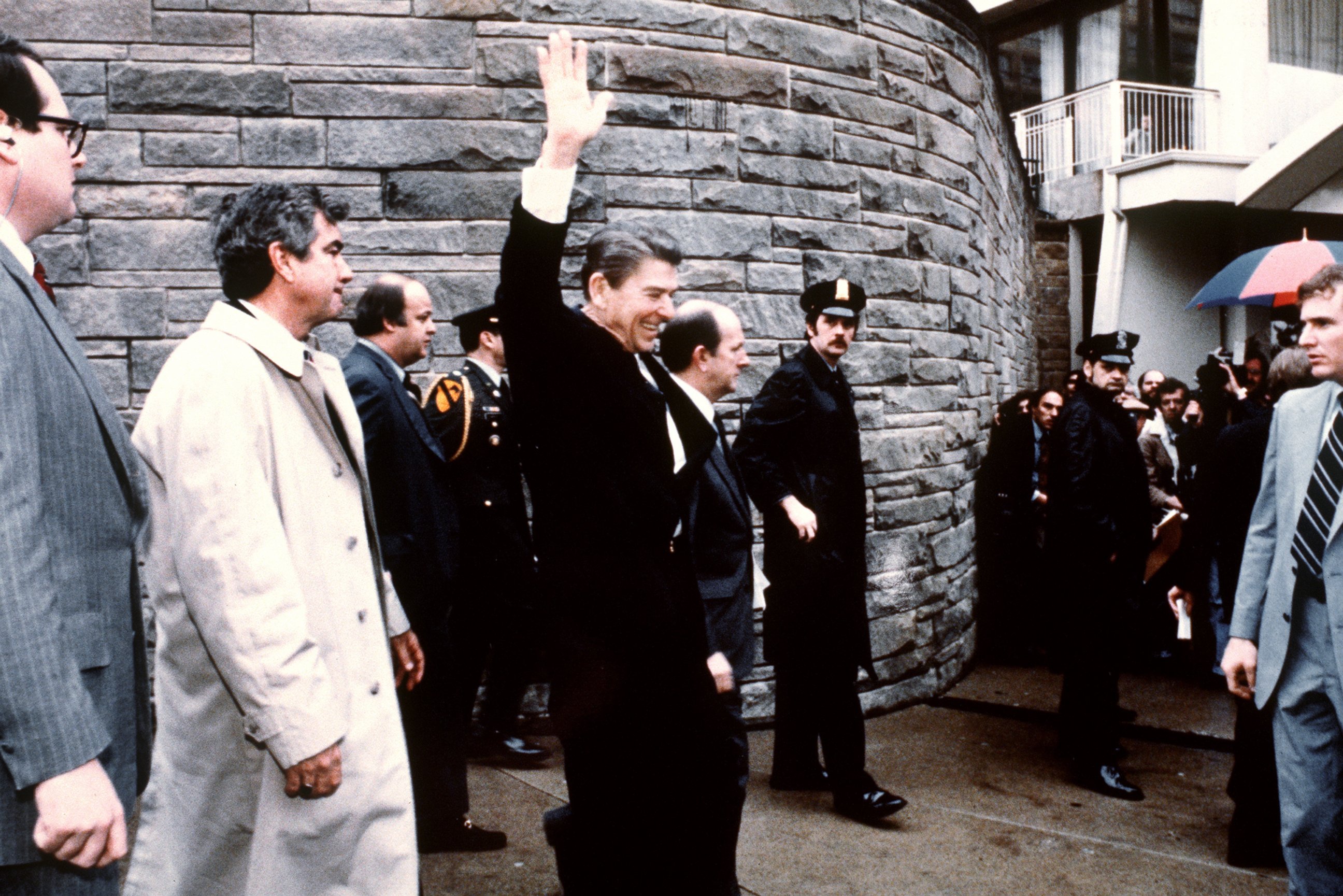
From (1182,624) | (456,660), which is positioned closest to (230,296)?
(456,660)

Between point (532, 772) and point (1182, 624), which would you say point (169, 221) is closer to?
point (532, 772)

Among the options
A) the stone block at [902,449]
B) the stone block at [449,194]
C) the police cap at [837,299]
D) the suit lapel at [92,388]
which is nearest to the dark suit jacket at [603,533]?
the suit lapel at [92,388]

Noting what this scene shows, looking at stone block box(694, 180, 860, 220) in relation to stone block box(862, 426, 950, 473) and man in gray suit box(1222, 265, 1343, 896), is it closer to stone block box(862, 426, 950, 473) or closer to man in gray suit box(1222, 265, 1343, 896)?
stone block box(862, 426, 950, 473)

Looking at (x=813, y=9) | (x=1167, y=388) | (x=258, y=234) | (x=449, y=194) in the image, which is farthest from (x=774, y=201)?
(x=1167, y=388)

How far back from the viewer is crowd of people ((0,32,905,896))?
1.50 metres

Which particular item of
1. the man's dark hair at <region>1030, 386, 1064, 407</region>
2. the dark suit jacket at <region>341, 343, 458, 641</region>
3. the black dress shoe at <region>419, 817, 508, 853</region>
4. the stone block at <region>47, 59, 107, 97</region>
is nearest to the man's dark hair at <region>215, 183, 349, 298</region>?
the dark suit jacket at <region>341, 343, 458, 641</region>

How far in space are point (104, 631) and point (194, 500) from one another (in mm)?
398

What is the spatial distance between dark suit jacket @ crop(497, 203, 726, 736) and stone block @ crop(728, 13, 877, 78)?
3397 millimetres

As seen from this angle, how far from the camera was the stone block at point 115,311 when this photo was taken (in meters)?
4.51

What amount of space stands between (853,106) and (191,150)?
3.24 meters

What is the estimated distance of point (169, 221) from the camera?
180 inches

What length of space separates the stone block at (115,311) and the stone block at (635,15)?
6.91 feet

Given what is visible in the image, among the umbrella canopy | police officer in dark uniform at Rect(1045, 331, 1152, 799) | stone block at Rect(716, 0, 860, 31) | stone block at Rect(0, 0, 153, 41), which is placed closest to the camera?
stone block at Rect(0, 0, 153, 41)

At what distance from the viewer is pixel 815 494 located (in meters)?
4.32
